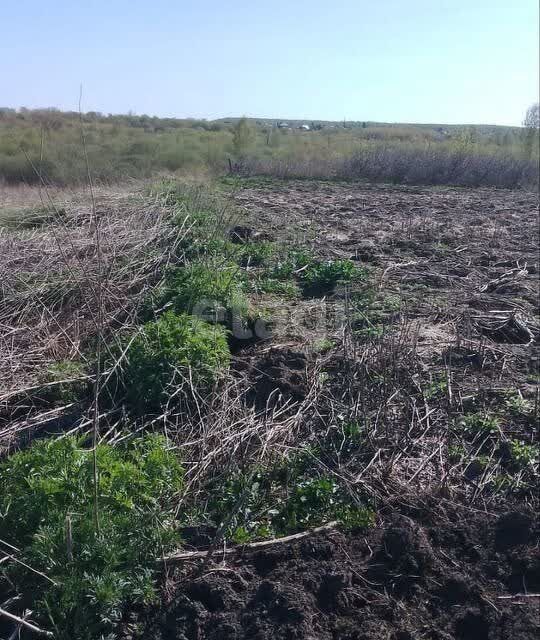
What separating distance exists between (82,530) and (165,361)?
1812mm

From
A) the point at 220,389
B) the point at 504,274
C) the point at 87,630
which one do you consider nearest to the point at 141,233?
the point at 220,389

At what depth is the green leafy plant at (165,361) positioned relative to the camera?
4.45 metres

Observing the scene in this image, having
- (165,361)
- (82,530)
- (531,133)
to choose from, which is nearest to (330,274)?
(165,361)

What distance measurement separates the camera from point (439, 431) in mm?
4125

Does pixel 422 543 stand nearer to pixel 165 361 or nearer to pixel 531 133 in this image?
pixel 165 361

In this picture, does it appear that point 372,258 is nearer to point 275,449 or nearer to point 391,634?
point 275,449

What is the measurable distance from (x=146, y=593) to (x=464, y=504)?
1773 millimetres

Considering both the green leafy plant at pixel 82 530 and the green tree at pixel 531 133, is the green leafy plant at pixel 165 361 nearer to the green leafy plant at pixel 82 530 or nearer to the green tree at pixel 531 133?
the green leafy plant at pixel 82 530

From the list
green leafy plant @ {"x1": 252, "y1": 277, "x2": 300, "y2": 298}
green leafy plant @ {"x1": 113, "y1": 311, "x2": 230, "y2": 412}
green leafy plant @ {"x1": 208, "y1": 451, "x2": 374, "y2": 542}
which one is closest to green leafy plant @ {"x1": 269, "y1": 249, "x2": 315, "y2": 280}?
green leafy plant @ {"x1": 252, "y1": 277, "x2": 300, "y2": 298}

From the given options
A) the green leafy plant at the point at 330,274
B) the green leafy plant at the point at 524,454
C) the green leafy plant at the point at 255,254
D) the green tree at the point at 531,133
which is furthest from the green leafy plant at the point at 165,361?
the green tree at the point at 531,133

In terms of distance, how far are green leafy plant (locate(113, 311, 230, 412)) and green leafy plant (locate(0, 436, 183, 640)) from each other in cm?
90

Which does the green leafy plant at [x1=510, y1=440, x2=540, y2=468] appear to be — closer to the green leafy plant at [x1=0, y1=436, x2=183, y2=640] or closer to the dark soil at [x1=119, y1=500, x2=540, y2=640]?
the dark soil at [x1=119, y1=500, x2=540, y2=640]

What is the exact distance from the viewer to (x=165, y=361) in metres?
4.54

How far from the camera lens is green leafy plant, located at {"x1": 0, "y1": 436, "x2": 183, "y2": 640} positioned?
8.72 feet
